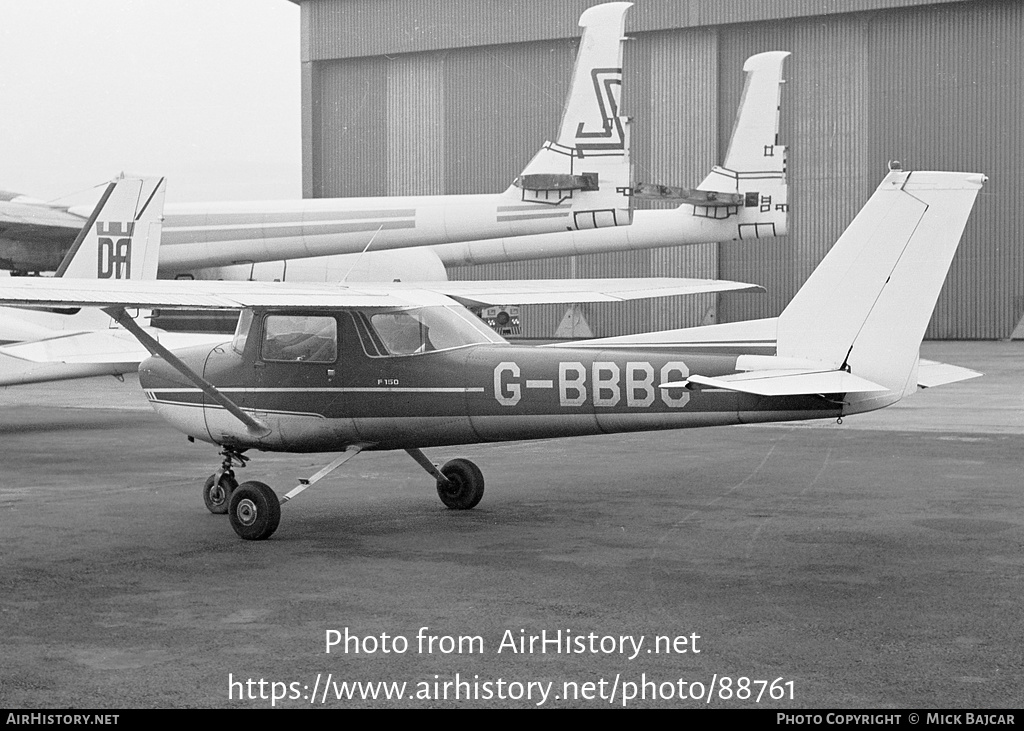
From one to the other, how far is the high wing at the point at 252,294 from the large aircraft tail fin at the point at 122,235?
741cm

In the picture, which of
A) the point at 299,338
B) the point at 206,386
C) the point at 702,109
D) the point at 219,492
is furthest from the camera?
the point at 702,109

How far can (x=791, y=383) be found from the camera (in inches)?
315

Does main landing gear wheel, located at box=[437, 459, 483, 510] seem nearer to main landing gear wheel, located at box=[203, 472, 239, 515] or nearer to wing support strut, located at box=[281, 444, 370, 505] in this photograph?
wing support strut, located at box=[281, 444, 370, 505]

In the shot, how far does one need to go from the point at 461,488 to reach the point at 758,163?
1998 cm

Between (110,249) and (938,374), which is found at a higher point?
(110,249)

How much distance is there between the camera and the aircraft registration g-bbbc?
8164 millimetres

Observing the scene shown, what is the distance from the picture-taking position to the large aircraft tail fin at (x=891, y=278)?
8.12 m

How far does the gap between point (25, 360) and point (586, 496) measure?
9.17 m

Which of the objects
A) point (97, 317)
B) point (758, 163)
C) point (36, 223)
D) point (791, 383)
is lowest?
point (791, 383)

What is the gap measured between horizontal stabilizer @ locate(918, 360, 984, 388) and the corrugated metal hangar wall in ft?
123

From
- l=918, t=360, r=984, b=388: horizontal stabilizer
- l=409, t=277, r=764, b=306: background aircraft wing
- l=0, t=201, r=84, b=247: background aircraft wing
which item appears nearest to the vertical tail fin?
l=0, t=201, r=84, b=247: background aircraft wing

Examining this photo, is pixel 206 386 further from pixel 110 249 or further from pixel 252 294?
pixel 110 249

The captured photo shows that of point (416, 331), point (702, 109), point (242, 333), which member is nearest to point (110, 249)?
point (242, 333)
